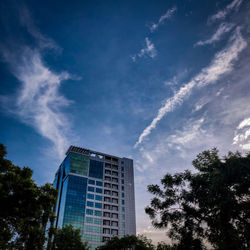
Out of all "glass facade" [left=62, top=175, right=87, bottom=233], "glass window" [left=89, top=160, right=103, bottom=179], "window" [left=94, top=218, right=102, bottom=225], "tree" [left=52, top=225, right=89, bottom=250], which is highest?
"glass window" [left=89, top=160, right=103, bottom=179]

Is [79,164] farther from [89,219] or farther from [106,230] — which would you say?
[106,230]

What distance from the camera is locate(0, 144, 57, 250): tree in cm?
1341

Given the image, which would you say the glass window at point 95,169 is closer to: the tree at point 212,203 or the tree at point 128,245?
the tree at point 128,245

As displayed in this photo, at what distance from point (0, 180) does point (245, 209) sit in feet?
56.2

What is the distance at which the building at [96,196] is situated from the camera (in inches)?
2859

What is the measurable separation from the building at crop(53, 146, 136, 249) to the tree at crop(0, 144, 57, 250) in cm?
5666

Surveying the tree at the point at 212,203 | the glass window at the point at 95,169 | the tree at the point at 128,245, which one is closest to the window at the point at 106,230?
the glass window at the point at 95,169

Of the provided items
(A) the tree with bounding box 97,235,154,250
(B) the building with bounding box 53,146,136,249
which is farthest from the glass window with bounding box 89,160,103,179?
(A) the tree with bounding box 97,235,154,250

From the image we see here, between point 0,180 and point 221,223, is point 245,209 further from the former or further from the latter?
point 0,180

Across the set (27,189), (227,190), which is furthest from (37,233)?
(227,190)

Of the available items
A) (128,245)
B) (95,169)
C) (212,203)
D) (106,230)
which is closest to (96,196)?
(95,169)

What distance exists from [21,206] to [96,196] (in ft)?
233

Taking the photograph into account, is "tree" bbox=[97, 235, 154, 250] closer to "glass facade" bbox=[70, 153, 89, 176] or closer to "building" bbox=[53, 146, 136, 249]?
"building" bbox=[53, 146, 136, 249]

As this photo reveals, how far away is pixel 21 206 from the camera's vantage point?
544 inches
